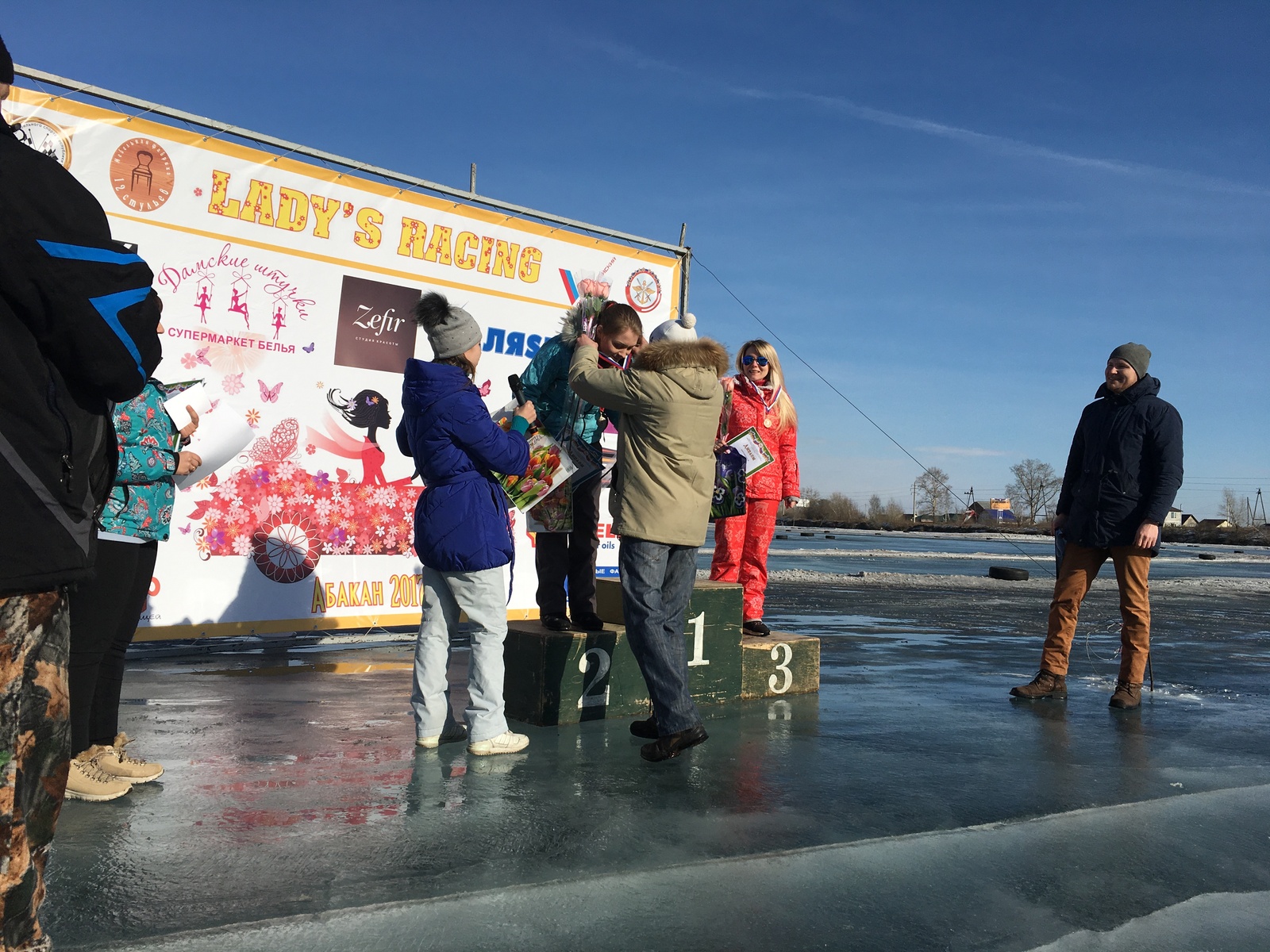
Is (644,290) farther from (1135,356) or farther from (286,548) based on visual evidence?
(1135,356)

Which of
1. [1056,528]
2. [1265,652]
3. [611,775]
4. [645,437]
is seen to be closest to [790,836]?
[611,775]

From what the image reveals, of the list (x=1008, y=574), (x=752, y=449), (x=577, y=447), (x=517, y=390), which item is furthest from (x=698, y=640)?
(x=1008, y=574)

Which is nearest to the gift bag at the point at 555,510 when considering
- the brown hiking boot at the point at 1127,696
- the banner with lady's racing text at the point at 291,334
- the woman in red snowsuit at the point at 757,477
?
the woman in red snowsuit at the point at 757,477

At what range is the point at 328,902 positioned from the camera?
2.41 meters

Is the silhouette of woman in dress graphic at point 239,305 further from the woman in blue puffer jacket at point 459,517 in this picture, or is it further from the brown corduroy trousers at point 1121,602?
the brown corduroy trousers at point 1121,602

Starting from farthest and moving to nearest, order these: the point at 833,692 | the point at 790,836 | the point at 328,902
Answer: the point at 833,692, the point at 790,836, the point at 328,902

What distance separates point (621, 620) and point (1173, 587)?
15.1 metres

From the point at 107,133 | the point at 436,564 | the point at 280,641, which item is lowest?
the point at 280,641

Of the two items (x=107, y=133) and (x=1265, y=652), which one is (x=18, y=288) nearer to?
(x=107, y=133)

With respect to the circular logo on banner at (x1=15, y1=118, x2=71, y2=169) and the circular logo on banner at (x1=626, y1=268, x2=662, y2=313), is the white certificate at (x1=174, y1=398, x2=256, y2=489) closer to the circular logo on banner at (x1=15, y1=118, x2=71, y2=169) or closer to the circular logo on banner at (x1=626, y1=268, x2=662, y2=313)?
the circular logo on banner at (x1=15, y1=118, x2=71, y2=169)

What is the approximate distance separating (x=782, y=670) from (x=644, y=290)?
14.5ft

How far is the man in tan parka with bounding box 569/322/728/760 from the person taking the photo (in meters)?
4.00

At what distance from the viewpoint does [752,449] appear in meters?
5.30

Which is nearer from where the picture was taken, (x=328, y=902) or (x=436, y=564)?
(x=328, y=902)
